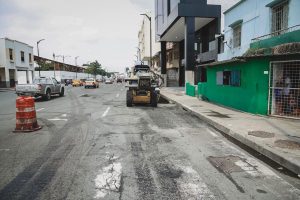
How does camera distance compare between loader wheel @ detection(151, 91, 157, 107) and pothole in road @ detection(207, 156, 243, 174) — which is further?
loader wheel @ detection(151, 91, 157, 107)

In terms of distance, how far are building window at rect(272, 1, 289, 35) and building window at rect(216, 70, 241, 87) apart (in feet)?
9.18

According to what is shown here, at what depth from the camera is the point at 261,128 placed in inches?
357

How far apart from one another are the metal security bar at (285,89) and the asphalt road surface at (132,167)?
406cm

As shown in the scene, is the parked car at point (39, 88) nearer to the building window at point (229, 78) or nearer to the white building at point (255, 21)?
the building window at point (229, 78)

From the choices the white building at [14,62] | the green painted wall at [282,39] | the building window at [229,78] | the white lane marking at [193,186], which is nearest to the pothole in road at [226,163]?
the white lane marking at [193,186]

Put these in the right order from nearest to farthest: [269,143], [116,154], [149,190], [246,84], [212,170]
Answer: [149,190]
[212,170]
[116,154]
[269,143]
[246,84]

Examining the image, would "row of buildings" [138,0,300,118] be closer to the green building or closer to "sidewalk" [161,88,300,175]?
the green building

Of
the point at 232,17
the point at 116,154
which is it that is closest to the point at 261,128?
the point at 116,154

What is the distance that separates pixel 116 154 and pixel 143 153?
0.67 meters

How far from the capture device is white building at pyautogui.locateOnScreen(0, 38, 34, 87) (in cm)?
4528

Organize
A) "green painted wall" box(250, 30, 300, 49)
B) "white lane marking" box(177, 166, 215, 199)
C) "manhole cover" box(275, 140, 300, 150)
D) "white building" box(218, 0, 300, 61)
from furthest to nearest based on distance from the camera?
"white building" box(218, 0, 300, 61) → "green painted wall" box(250, 30, 300, 49) → "manhole cover" box(275, 140, 300, 150) → "white lane marking" box(177, 166, 215, 199)

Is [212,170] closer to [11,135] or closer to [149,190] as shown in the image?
[149,190]

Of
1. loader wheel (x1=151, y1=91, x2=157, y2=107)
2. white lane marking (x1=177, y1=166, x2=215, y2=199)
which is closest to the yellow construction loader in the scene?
loader wheel (x1=151, y1=91, x2=157, y2=107)

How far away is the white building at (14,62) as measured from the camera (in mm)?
45281
